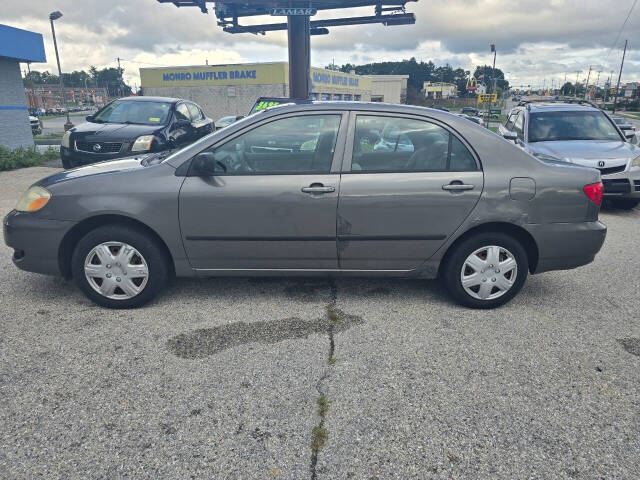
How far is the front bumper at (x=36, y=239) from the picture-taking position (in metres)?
3.62

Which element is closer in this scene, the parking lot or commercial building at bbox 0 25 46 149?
the parking lot

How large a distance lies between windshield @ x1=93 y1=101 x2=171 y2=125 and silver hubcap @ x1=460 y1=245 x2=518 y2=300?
25.1 ft

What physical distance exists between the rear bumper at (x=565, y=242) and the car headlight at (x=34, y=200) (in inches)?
148

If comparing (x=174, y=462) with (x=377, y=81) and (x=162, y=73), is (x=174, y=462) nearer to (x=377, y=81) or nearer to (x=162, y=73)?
(x=162, y=73)

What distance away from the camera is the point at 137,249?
3607 millimetres

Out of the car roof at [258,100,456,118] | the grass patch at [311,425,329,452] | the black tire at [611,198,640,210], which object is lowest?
the black tire at [611,198,640,210]

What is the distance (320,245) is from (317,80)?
40412mm

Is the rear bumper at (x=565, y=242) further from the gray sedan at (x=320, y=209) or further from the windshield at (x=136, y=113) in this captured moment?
the windshield at (x=136, y=113)

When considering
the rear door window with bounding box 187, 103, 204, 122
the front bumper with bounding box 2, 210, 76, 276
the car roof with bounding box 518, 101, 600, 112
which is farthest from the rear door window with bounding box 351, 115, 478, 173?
the rear door window with bounding box 187, 103, 204, 122

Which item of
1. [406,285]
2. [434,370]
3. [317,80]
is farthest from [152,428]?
[317,80]

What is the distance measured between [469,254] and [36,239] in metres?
3.37

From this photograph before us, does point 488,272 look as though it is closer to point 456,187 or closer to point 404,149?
point 456,187

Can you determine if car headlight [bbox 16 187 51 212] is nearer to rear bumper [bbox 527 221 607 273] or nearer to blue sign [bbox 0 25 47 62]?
rear bumper [bbox 527 221 607 273]

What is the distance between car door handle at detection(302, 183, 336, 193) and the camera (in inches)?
139
